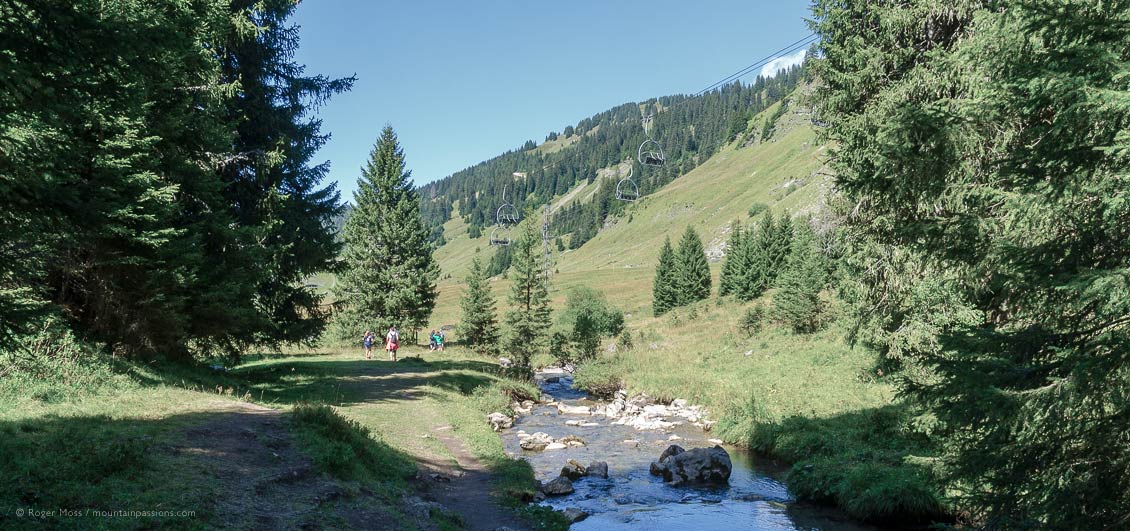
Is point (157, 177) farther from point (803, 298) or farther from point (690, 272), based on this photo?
point (690, 272)

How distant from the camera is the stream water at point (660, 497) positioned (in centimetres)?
1336

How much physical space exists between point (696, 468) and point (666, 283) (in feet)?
201

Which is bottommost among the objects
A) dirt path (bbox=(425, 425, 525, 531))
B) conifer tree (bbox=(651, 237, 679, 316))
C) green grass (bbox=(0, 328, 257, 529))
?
dirt path (bbox=(425, 425, 525, 531))

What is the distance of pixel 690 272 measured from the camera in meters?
75.8

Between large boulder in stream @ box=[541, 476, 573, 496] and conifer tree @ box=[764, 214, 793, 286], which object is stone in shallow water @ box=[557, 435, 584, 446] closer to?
large boulder in stream @ box=[541, 476, 573, 496]

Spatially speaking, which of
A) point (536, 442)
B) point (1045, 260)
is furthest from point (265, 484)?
point (536, 442)

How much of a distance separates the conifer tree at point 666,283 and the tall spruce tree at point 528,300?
3688cm

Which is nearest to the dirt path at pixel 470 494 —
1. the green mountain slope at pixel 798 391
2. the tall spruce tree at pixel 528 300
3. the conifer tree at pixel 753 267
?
the green mountain slope at pixel 798 391

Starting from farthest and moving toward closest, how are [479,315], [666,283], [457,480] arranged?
1. [666,283]
2. [479,315]
3. [457,480]

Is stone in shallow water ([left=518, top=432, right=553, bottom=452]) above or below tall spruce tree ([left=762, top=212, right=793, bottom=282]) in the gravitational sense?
below

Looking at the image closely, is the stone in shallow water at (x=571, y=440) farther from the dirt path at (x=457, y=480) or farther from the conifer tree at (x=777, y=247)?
the conifer tree at (x=777, y=247)

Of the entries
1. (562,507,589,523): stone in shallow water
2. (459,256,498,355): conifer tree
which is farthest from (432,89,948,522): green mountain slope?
(459,256,498,355): conifer tree

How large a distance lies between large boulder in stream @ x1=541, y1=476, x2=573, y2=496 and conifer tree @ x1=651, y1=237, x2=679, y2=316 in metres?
62.2

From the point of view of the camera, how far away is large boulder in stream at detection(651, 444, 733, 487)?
53.9 feet
